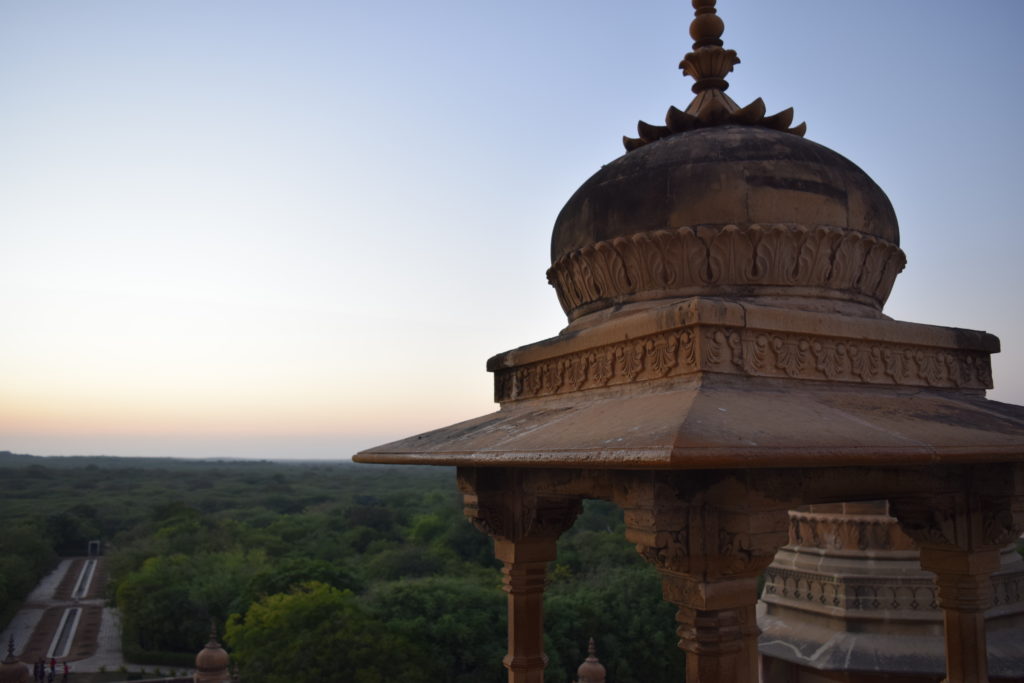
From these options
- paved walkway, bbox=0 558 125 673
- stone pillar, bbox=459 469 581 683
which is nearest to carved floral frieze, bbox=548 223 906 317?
stone pillar, bbox=459 469 581 683

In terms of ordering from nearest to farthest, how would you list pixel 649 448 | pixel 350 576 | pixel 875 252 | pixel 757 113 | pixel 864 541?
pixel 649 448, pixel 875 252, pixel 757 113, pixel 864 541, pixel 350 576

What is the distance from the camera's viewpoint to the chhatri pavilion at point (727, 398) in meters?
3.57

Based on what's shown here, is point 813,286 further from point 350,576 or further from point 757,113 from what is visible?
point 350,576

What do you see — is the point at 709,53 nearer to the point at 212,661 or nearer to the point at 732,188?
the point at 732,188

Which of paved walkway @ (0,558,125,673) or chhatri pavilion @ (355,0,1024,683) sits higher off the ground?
chhatri pavilion @ (355,0,1024,683)

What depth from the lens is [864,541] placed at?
7.98m

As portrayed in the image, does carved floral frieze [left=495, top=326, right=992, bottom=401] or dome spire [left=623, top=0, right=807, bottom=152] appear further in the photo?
dome spire [left=623, top=0, right=807, bottom=152]

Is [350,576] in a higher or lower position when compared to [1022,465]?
lower

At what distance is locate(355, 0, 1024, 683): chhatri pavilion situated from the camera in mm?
3566

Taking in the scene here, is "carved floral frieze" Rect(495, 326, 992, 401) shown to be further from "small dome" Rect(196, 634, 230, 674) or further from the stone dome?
"small dome" Rect(196, 634, 230, 674)

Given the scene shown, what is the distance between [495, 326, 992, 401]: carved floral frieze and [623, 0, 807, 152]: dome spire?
1.72 meters

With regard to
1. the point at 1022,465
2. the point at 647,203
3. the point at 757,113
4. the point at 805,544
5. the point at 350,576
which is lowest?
the point at 350,576

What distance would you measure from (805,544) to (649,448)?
636 cm

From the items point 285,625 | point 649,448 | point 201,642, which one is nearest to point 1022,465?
point 649,448
